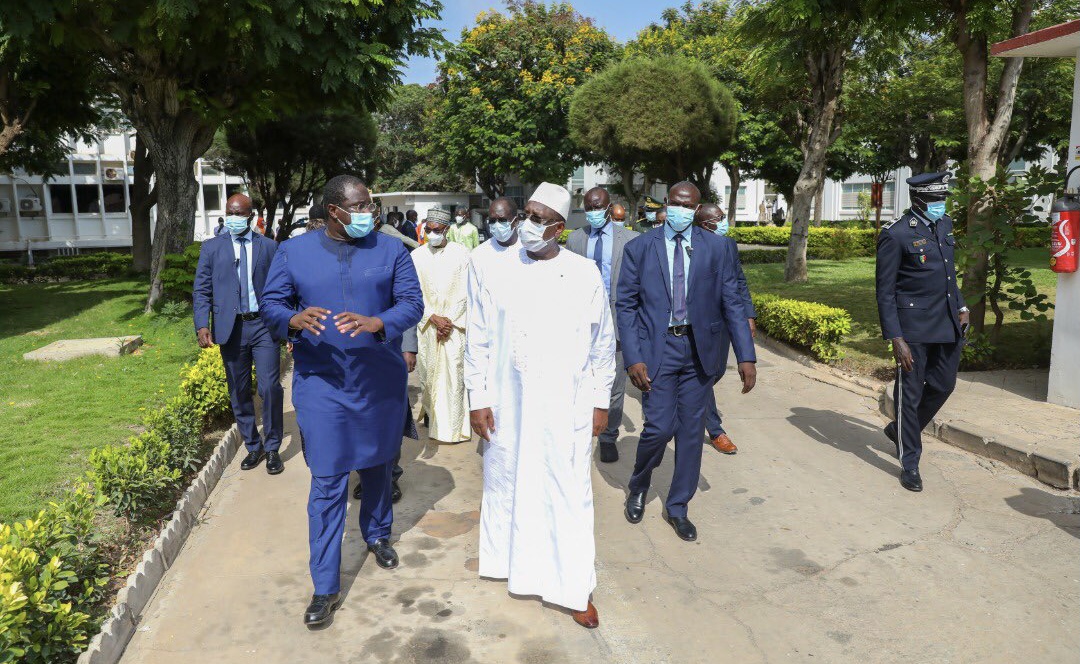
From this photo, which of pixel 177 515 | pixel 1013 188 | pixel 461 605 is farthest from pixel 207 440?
pixel 1013 188

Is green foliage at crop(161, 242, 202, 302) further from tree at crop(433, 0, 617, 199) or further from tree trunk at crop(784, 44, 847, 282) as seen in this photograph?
tree at crop(433, 0, 617, 199)

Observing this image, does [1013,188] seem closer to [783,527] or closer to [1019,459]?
[1019,459]

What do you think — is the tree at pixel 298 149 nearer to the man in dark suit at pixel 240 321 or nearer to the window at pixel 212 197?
the man in dark suit at pixel 240 321

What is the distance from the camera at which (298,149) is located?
25297 mm

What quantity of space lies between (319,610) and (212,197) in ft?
160

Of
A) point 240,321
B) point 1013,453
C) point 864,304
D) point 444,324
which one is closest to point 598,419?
point 444,324

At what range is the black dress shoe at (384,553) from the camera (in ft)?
14.3

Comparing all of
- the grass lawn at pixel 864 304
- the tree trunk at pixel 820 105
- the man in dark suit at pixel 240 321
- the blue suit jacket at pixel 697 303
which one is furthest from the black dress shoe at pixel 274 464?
the tree trunk at pixel 820 105

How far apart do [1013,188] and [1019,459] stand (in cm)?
330

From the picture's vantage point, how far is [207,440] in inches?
263

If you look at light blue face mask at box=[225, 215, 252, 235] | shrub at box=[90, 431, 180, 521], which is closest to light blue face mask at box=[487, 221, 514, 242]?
light blue face mask at box=[225, 215, 252, 235]

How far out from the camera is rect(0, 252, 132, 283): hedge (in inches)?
888

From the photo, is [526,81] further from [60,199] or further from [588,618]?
[588,618]

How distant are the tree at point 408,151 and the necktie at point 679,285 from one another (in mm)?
50689
